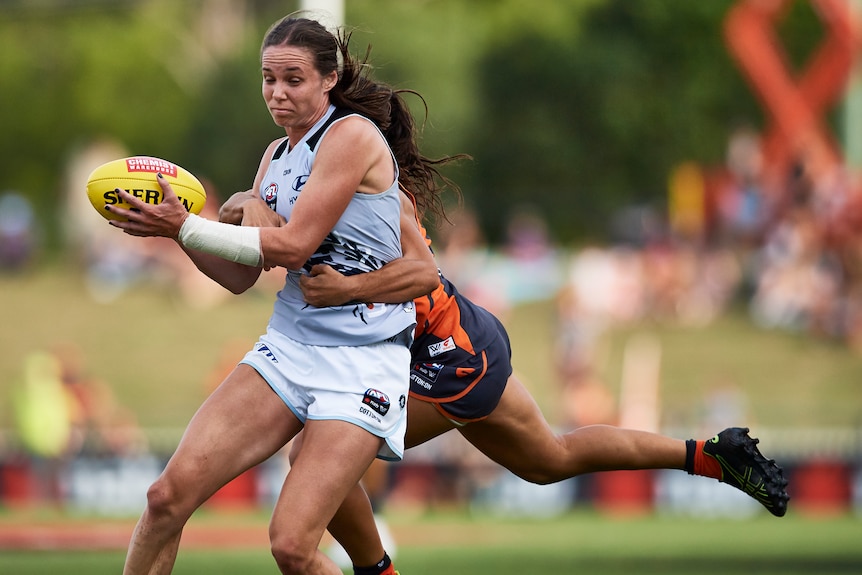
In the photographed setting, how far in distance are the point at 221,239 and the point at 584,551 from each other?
6368 millimetres

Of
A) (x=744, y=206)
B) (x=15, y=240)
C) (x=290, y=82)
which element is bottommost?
(x=290, y=82)

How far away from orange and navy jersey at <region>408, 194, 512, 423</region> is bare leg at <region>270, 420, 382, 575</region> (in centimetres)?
54

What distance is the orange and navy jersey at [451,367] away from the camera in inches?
214

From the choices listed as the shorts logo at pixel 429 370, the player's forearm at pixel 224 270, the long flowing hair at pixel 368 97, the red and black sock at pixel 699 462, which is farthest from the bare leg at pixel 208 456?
the red and black sock at pixel 699 462

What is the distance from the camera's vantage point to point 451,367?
17.8 ft

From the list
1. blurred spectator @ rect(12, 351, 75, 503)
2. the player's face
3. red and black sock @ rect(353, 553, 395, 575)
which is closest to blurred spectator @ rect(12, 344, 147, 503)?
blurred spectator @ rect(12, 351, 75, 503)

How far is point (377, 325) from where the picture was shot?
5.11m

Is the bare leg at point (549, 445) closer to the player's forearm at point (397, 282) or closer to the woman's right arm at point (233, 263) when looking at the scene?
the player's forearm at point (397, 282)

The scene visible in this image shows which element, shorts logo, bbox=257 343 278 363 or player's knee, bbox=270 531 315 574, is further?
shorts logo, bbox=257 343 278 363

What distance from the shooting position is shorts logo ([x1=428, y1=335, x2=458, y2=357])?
5.45 m

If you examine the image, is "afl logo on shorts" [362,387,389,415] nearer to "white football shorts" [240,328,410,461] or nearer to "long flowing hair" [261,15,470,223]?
"white football shorts" [240,328,410,461]

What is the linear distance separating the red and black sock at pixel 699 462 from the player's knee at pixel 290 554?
6.10 feet

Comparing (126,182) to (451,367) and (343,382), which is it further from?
(451,367)

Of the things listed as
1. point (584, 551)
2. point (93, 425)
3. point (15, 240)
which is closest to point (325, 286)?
point (584, 551)
